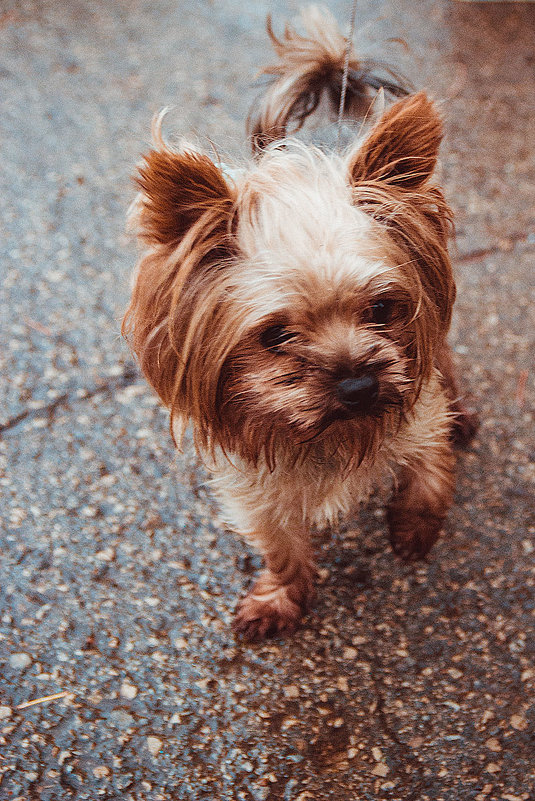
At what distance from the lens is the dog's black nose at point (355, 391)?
147cm

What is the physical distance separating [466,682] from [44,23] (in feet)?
13.3

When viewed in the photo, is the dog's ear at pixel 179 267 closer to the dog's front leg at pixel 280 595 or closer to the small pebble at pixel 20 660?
the dog's front leg at pixel 280 595

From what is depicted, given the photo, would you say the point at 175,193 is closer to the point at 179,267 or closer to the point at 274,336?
the point at 179,267

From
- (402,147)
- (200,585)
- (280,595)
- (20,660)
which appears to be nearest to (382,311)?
(402,147)

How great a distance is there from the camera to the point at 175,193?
1412mm

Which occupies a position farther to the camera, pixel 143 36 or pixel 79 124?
pixel 143 36

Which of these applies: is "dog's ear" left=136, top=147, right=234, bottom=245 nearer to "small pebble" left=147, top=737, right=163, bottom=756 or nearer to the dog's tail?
the dog's tail

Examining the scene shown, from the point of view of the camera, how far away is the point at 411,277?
5.08 ft

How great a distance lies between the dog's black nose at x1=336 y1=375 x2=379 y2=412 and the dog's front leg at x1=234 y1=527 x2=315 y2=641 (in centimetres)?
59

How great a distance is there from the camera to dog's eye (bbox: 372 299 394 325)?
5.10 ft

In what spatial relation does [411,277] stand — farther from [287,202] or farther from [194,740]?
[194,740]

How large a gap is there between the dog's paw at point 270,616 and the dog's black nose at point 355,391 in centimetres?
73

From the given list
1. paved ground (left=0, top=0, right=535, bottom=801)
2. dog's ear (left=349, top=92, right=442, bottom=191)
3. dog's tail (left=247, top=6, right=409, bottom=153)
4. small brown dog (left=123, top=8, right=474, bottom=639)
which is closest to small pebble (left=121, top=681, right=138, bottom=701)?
paved ground (left=0, top=0, right=535, bottom=801)

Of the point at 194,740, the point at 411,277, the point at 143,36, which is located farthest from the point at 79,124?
the point at 194,740
